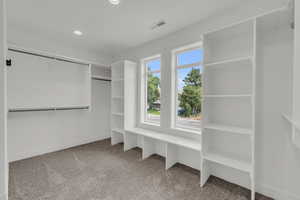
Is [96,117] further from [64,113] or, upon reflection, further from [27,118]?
[27,118]

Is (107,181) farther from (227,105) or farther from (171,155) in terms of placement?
(227,105)

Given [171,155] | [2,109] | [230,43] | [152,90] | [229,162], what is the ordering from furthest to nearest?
[152,90], [171,155], [230,43], [229,162], [2,109]

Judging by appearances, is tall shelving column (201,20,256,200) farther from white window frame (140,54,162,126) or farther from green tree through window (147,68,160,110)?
white window frame (140,54,162,126)

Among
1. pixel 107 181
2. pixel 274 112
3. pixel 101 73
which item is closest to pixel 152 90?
pixel 101 73

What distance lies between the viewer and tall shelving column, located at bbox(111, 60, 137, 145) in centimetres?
337

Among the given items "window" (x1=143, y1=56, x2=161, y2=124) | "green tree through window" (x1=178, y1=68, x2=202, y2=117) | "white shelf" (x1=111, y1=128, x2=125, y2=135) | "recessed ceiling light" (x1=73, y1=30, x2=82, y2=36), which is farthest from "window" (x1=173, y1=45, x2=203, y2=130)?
"recessed ceiling light" (x1=73, y1=30, x2=82, y2=36)

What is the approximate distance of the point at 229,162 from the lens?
1.85 meters

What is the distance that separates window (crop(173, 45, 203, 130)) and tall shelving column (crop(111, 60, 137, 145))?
1180 mm

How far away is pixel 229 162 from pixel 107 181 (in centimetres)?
180

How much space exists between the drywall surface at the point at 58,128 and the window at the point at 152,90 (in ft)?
4.29

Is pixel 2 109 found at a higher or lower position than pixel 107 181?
higher

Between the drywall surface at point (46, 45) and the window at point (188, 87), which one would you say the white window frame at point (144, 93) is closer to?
the window at point (188, 87)

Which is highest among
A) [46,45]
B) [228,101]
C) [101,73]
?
[46,45]

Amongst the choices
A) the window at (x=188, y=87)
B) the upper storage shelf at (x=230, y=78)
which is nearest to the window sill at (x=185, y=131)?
the window at (x=188, y=87)
